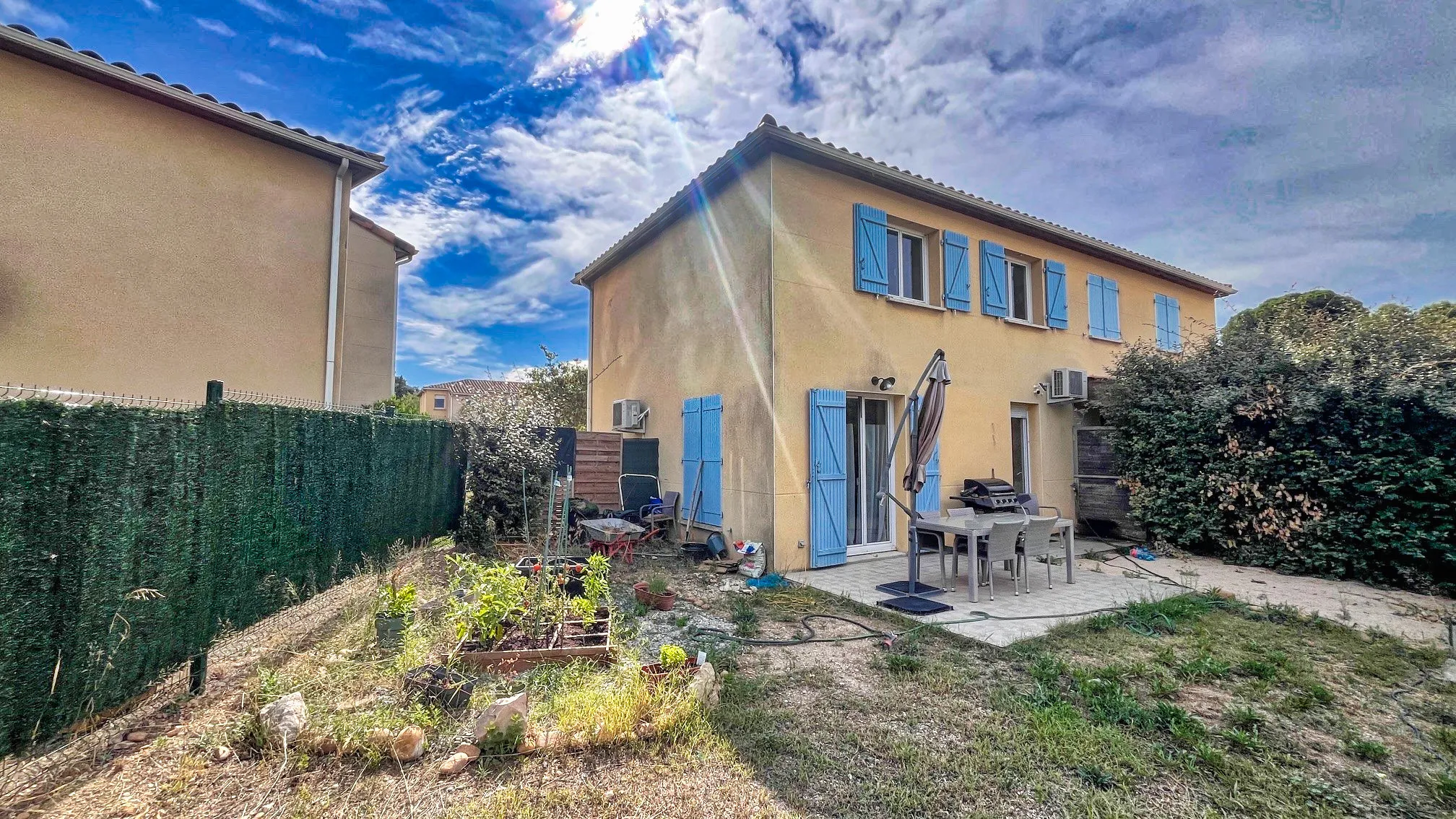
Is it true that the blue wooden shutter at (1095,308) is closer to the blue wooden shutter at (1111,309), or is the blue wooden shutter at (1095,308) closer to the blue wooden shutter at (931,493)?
the blue wooden shutter at (1111,309)

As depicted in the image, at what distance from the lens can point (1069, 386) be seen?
9352 mm

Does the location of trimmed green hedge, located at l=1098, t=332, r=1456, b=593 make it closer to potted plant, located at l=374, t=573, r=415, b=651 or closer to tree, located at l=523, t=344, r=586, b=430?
potted plant, located at l=374, t=573, r=415, b=651

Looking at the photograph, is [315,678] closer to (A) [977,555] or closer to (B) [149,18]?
(A) [977,555]

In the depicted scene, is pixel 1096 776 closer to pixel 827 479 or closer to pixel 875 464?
pixel 827 479

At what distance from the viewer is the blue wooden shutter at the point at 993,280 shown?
888cm

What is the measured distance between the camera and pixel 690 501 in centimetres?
827

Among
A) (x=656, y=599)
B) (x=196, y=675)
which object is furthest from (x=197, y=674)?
(x=656, y=599)

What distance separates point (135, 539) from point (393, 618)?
56.6 inches

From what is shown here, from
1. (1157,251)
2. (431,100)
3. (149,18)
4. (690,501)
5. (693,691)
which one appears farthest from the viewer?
(1157,251)

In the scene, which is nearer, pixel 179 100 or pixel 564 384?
pixel 179 100

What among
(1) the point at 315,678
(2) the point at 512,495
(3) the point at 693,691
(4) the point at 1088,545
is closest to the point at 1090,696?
(3) the point at 693,691

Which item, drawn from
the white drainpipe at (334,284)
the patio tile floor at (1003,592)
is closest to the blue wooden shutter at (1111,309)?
the patio tile floor at (1003,592)

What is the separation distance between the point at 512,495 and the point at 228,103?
223 inches

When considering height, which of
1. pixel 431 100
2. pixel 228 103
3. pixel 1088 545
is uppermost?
pixel 431 100
